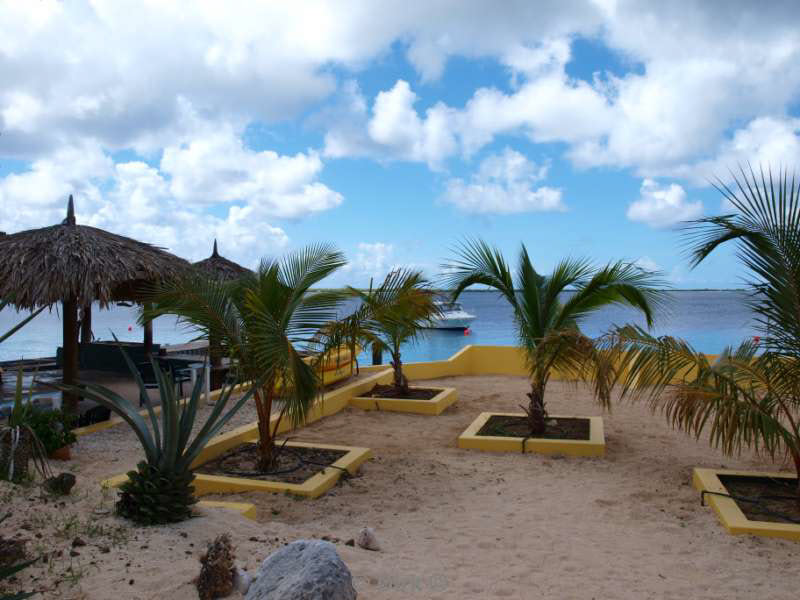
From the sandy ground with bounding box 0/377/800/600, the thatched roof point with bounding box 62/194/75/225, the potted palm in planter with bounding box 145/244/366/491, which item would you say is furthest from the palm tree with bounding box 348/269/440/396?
the thatched roof point with bounding box 62/194/75/225

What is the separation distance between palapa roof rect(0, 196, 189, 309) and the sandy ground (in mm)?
1684

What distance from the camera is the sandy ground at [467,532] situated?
137 inches

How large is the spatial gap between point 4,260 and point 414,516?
5.55m

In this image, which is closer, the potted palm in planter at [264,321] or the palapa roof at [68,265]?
the potted palm in planter at [264,321]

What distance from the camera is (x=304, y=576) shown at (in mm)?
2828

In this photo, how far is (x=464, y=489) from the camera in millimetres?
6039

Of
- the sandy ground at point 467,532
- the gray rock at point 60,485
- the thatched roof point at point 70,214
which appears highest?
the thatched roof point at point 70,214

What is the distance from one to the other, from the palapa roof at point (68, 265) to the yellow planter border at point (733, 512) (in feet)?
19.0

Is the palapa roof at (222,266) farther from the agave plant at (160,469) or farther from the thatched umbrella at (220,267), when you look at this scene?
the agave plant at (160,469)

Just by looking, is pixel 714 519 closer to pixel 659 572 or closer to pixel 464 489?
pixel 659 572

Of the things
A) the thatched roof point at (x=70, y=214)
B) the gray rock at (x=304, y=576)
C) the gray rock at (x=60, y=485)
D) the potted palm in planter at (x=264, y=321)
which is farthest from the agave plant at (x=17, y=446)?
the thatched roof point at (x=70, y=214)

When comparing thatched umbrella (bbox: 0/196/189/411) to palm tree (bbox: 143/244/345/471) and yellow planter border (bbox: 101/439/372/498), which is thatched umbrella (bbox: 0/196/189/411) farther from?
yellow planter border (bbox: 101/439/372/498)

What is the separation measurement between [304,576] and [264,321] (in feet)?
9.92

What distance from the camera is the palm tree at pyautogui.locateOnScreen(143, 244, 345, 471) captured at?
5840 millimetres
